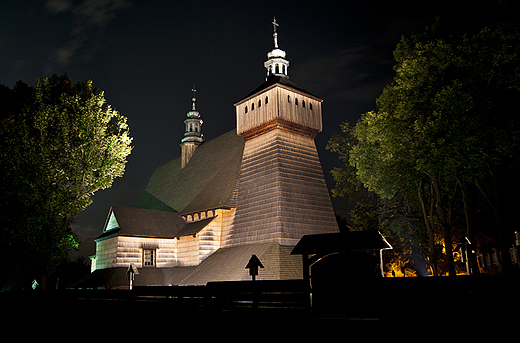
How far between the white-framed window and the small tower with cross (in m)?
16.0

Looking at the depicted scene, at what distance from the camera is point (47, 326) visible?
15867mm

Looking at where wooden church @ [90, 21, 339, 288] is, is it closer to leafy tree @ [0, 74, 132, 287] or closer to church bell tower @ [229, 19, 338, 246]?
church bell tower @ [229, 19, 338, 246]

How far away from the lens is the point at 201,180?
43688 mm

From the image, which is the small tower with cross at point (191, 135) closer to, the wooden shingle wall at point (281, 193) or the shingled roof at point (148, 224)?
the shingled roof at point (148, 224)

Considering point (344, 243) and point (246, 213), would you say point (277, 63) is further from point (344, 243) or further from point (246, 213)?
point (344, 243)

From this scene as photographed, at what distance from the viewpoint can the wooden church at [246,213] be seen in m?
30.9

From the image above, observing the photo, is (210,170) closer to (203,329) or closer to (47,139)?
(47,139)

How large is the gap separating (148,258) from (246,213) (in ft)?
36.5

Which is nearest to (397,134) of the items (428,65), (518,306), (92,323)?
(428,65)

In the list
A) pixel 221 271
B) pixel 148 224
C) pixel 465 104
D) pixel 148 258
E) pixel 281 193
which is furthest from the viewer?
pixel 148 224

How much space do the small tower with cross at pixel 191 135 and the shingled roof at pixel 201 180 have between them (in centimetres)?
178

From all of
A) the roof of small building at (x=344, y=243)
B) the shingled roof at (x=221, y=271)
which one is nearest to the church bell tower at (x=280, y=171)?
the shingled roof at (x=221, y=271)

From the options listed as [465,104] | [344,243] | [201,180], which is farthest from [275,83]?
[344,243]

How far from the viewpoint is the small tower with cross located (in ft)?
174
